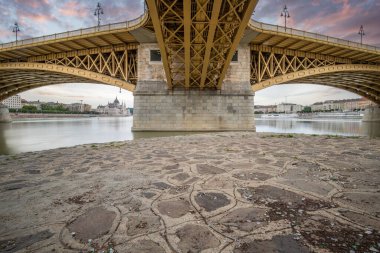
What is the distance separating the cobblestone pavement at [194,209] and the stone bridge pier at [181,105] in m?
13.3

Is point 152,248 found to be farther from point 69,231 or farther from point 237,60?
point 237,60

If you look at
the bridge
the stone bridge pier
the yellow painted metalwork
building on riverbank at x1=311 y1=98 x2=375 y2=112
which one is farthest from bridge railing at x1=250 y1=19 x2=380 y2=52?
building on riverbank at x1=311 y1=98 x2=375 y2=112

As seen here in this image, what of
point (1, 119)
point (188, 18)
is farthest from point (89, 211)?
point (1, 119)

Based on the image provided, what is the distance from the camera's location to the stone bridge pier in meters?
16.7

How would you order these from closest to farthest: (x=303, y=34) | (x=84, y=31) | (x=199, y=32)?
(x=199, y=32)
(x=84, y=31)
(x=303, y=34)

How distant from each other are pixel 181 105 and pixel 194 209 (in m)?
15.1

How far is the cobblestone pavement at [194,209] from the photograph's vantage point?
1.46 metres

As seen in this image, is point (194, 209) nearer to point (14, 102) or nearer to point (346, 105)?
point (346, 105)

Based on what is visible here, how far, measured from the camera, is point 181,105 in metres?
16.8

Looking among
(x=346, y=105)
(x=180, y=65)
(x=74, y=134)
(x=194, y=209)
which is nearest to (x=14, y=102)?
(x=74, y=134)

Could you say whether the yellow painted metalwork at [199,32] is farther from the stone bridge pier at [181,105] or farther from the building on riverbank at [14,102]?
the building on riverbank at [14,102]

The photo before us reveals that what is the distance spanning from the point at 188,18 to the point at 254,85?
11.1 meters

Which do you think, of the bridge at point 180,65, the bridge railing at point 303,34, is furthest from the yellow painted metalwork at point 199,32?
the bridge railing at point 303,34

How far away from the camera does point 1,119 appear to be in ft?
122
